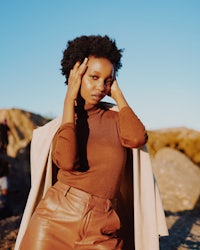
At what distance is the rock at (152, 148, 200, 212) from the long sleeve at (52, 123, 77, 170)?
7.78m

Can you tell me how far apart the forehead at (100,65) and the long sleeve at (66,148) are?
1.44 ft

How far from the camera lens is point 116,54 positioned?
8.54 feet

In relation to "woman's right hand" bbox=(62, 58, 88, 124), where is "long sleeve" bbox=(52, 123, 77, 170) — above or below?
below

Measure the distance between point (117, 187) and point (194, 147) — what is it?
1032cm

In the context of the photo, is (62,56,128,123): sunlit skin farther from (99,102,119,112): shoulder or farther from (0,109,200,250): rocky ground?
(0,109,200,250): rocky ground

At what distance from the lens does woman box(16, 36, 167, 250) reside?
86.4 inches

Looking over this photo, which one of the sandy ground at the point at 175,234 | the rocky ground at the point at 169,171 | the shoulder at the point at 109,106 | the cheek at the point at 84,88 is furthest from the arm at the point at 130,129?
the rocky ground at the point at 169,171

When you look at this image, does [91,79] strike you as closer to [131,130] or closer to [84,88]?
[84,88]

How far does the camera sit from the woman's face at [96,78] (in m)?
2.44

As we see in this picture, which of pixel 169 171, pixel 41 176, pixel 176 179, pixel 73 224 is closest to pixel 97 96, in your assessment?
pixel 41 176

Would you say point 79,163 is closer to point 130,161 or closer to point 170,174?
point 130,161

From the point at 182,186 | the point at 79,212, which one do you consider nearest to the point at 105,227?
the point at 79,212

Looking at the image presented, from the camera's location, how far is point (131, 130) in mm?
2359

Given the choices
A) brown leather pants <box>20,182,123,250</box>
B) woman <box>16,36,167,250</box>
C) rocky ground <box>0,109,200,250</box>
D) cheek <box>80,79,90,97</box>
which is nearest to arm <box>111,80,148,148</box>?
woman <box>16,36,167,250</box>
